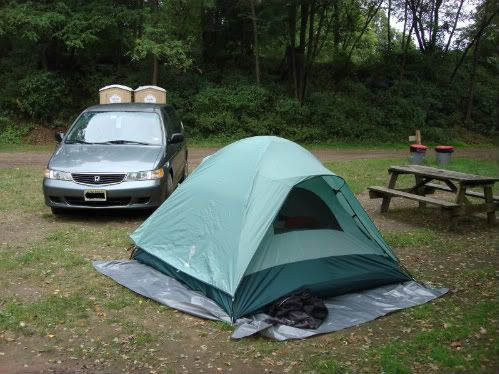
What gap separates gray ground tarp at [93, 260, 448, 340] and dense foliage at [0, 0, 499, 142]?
527 inches

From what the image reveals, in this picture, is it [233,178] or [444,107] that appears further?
[444,107]

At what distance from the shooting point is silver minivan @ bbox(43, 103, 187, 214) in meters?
7.62

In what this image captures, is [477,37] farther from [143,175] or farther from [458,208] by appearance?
[143,175]

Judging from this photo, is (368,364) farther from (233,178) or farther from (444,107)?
(444,107)

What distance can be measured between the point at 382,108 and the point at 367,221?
679 inches

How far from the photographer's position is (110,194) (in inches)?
298

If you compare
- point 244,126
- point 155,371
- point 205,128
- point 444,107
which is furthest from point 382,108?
point 155,371

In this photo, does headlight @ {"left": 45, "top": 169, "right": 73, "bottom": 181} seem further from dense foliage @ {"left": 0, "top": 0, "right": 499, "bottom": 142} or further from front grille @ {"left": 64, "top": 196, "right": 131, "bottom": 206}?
dense foliage @ {"left": 0, "top": 0, "right": 499, "bottom": 142}

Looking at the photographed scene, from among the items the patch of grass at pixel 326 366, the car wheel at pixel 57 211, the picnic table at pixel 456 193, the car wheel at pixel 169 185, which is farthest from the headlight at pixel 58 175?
the patch of grass at pixel 326 366

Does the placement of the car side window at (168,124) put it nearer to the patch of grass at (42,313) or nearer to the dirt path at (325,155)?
the dirt path at (325,155)

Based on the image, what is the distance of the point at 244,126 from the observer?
19422 millimetres

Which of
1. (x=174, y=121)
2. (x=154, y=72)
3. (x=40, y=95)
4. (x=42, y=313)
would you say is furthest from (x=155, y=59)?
(x=42, y=313)

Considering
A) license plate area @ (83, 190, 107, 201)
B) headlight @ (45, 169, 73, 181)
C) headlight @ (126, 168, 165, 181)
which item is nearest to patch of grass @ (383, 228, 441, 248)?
headlight @ (126, 168, 165, 181)

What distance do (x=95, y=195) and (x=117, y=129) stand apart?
4.96ft
